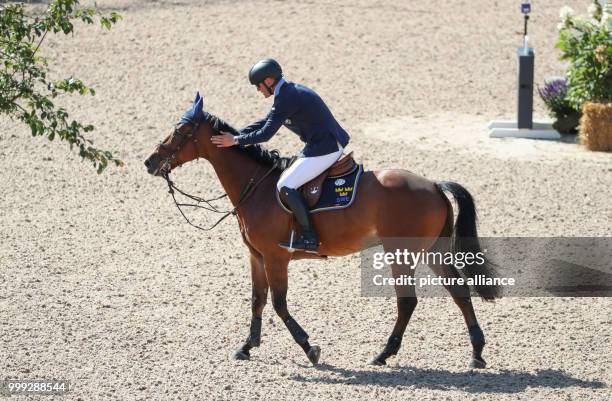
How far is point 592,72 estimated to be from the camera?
15.8m

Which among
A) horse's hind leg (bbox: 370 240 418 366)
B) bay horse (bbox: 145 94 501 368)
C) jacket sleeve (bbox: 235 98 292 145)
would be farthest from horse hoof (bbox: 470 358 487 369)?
jacket sleeve (bbox: 235 98 292 145)

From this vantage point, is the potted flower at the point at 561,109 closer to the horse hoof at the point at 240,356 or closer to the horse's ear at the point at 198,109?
the horse's ear at the point at 198,109

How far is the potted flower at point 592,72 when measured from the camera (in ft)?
51.1

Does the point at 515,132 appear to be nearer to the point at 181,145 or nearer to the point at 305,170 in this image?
the point at 305,170

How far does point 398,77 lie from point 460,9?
4471 mm

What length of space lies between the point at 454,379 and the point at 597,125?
8.44 m

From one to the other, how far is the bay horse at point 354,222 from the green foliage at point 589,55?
778 cm

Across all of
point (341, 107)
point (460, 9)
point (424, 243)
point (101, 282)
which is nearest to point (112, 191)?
point (101, 282)

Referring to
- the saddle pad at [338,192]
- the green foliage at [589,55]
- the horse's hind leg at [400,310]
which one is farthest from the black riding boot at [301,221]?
the green foliage at [589,55]

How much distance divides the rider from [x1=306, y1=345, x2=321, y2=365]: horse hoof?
833 millimetres

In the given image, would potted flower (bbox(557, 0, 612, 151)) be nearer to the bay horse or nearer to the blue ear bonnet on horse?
the bay horse

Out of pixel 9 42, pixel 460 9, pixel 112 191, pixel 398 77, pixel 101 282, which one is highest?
pixel 460 9

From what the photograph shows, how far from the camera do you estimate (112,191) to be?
14.0 metres

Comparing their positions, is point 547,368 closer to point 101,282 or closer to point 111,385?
point 111,385
